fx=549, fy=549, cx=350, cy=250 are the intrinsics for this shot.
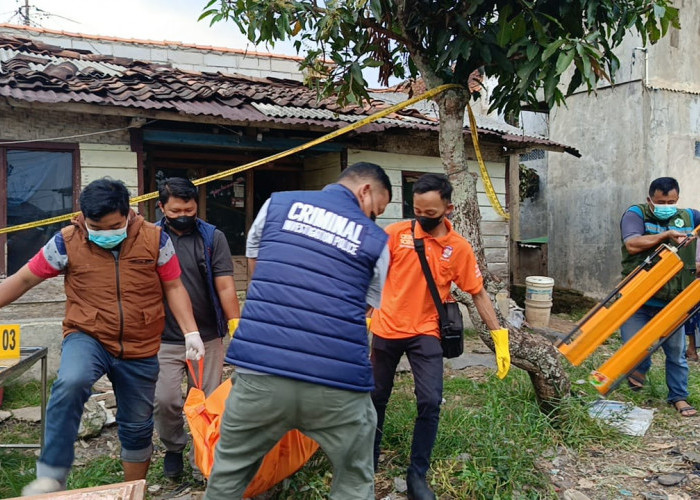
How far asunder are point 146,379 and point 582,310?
29.9ft

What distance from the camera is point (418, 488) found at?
2928mm

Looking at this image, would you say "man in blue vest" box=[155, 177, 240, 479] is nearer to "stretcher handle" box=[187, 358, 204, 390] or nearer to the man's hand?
"stretcher handle" box=[187, 358, 204, 390]

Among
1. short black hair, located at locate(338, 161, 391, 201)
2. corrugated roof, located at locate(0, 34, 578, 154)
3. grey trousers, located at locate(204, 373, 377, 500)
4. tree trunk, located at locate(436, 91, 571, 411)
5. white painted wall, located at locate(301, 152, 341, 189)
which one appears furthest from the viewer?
white painted wall, located at locate(301, 152, 341, 189)

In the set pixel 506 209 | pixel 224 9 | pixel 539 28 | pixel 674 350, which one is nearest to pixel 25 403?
pixel 224 9

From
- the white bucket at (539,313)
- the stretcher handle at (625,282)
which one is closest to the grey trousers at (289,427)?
the stretcher handle at (625,282)

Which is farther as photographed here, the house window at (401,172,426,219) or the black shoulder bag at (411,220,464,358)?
the house window at (401,172,426,219)

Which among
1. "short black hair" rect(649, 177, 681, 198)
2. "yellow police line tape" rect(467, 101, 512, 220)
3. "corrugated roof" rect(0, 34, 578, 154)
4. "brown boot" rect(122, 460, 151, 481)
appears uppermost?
"corrugated roof" rect(0, 34, 578, 154)

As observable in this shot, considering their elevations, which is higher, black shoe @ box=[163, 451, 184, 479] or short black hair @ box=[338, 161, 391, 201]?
short black hair @ box=[338, 161, 391, 201]

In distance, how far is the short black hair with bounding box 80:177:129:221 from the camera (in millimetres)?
2561

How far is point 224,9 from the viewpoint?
4.21 meters

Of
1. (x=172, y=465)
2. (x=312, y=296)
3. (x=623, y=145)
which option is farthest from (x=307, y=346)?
(x=623, y=145)

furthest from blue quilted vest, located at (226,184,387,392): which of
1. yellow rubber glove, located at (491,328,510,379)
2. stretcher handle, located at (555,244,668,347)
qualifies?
stretcher handle, located at (555,244,668,347)

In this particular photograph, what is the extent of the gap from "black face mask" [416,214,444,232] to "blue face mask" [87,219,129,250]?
1.60m

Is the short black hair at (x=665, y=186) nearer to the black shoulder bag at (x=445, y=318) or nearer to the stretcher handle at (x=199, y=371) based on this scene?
the black shoulder bag at (x=445, y=318)
